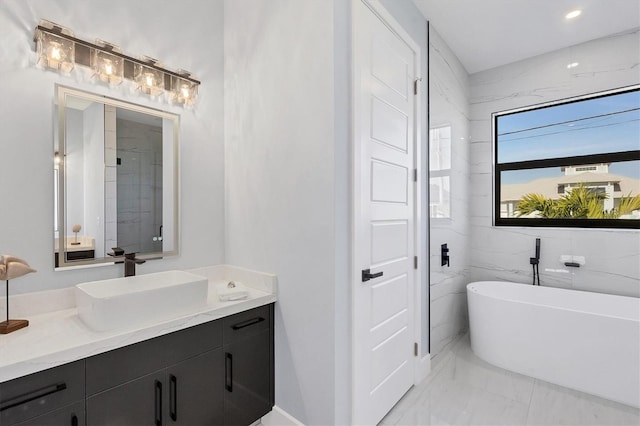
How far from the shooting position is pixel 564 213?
308 centimetres

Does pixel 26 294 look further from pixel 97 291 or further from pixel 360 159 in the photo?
pixel 360 159

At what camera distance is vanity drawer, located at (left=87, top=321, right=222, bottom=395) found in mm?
1171

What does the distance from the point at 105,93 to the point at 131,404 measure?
5.22 ft

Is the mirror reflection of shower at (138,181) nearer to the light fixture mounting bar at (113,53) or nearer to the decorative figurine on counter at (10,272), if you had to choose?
the light fixture mounting bar at (113,53)

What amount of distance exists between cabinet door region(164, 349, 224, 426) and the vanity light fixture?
1577mm

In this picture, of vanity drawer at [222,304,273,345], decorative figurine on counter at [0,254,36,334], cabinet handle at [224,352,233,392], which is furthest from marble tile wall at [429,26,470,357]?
Result: decorative figurine on counter at [0,254,36,334]

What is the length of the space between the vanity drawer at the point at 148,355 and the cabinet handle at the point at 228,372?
3.7 inches

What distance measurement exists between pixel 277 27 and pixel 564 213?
3264 mm

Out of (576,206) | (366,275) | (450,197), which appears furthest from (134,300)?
(576,206)

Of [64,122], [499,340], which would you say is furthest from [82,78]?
[499,340]

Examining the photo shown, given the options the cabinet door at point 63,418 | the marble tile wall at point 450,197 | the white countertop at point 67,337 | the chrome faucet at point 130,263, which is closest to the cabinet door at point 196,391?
the white countertop at point 67,337

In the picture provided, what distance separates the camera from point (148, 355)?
130 centimetres

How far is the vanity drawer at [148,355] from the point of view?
117cm

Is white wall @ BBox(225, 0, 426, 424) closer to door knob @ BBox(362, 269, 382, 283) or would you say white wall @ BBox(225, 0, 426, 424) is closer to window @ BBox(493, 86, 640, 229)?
door knob @ BBox(362, 269, 382, 283)
